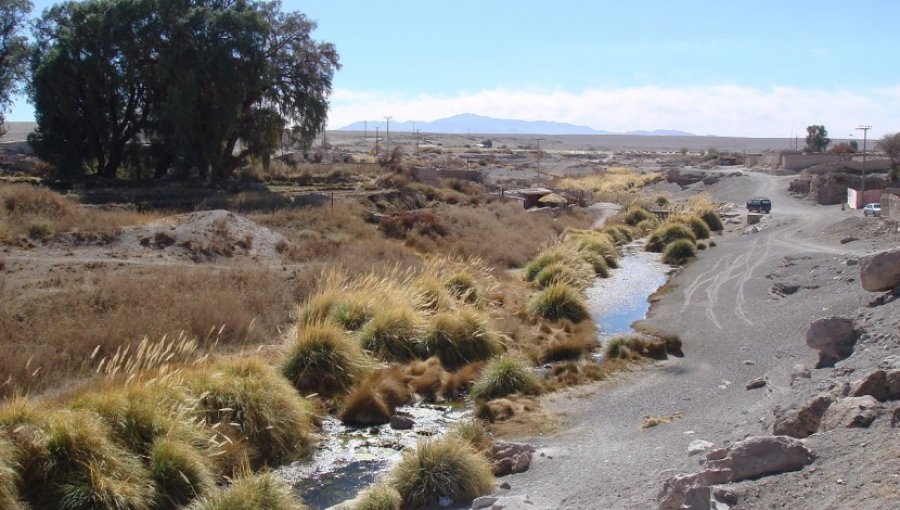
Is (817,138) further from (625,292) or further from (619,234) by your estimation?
(625,292)

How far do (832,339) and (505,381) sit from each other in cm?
674

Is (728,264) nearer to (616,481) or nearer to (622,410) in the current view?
(622,410)

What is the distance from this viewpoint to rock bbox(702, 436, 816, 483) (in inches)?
388

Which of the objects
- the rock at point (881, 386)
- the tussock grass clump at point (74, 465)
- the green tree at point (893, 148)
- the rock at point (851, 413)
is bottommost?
the tussock grass clump at point (74, 465)

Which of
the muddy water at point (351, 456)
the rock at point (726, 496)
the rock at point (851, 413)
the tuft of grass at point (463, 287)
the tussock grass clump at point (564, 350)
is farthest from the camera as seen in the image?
the tuft of grass at point (463, 287)

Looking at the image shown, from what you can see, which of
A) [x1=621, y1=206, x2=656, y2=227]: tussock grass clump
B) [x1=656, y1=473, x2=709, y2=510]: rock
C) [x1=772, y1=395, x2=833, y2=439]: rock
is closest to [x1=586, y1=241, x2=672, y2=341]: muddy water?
[x1=772, y1=395, x2=833, y2=439]: rock

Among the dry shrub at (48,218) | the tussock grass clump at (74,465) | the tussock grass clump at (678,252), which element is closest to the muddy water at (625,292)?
the tussock grass clump at (678,252)

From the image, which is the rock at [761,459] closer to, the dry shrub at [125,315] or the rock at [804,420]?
the rock at [804,420]

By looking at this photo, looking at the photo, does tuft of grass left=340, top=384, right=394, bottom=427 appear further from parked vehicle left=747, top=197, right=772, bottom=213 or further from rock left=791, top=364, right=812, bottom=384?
parked vehicle left=747, top=197, right=772, bottom=213

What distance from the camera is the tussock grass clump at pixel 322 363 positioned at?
1852cm

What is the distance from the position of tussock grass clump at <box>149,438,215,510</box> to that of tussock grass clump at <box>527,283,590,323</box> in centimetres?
1624

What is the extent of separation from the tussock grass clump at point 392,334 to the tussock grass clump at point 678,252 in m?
27.6

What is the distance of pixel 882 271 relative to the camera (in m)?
19.5

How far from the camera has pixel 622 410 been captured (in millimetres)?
18031
